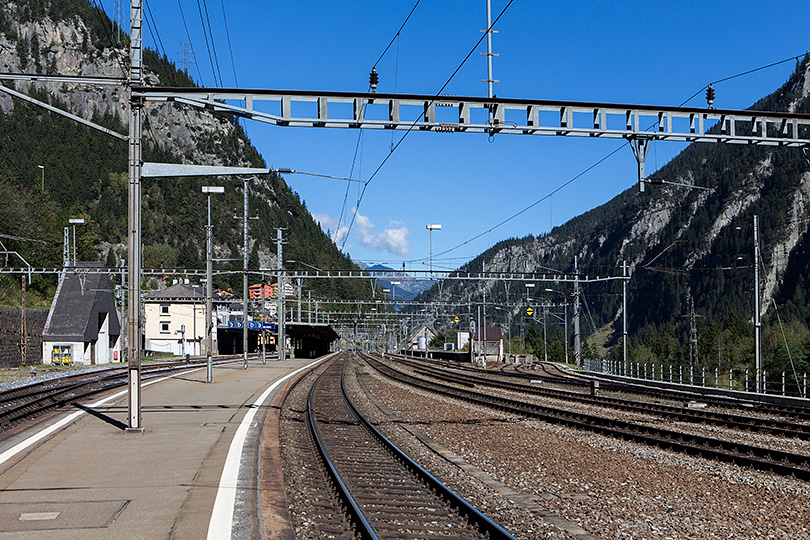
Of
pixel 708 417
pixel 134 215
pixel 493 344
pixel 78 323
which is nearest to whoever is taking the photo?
pixel 134 215

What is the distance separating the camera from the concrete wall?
1924 inches

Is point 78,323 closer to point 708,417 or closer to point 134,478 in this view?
point 708,417

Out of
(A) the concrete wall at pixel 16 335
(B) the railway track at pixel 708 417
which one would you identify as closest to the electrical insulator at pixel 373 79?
(B) the railway track at pixel 708 417

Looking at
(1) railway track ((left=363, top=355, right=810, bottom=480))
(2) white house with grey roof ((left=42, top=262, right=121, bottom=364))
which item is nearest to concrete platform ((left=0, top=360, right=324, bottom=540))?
(1) railway track ((left=363, top=355, right=810, bottom=480))

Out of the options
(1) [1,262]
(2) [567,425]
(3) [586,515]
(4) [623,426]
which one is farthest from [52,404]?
(1) [1,262]

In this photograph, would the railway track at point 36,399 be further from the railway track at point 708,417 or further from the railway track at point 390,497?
the railway track at point 708,417

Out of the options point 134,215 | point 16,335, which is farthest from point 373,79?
point 16,335

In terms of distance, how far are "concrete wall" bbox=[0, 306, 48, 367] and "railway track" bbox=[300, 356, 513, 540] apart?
39.9 meters

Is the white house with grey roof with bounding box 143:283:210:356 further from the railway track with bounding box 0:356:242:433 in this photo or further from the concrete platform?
the concrete platform

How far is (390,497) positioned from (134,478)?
340 cm

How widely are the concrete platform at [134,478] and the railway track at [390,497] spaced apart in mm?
1117

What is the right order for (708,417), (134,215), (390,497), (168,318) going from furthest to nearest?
(168,318) → (708,417) → (134,215) → (390,497)

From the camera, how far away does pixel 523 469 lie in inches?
504

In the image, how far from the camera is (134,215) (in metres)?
14.5
